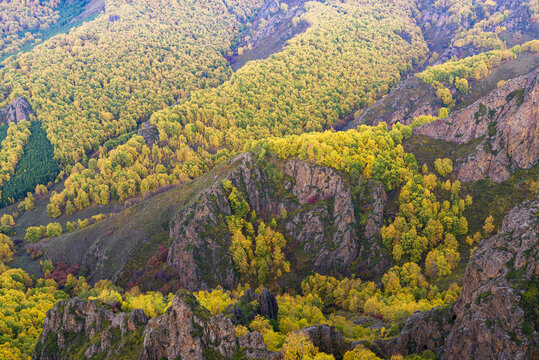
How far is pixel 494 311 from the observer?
54688 mm

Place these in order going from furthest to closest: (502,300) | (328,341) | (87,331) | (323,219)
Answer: (323,219), (87,331), (328,341), (502,300)

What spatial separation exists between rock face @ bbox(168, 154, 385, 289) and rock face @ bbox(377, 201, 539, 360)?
7539 cm

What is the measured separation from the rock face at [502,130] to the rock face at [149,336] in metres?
127

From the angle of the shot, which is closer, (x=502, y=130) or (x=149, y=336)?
(x=149, y=336)

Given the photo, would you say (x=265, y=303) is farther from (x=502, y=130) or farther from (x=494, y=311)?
(x=502, y=130)

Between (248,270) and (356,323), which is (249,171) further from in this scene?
(356,323)

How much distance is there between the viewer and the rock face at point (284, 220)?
148 meters

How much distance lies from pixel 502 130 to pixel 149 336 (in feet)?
505

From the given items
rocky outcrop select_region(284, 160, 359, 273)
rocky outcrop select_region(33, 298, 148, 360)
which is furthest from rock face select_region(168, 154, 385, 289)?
rocky outcrop select_region(33, 298, 148, 360)

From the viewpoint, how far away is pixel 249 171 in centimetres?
17088

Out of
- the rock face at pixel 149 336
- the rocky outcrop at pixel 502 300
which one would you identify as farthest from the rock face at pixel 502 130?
the rock face at pixel 149 336

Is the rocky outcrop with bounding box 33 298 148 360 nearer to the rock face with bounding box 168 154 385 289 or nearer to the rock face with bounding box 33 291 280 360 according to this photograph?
the rock face with bounding box 33 291 280 360

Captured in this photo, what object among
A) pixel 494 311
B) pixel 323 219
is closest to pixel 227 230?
pixel 323 219

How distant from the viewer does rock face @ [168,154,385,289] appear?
14775 centimetres
